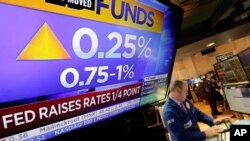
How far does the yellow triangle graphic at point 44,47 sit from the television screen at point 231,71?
2.52 meters

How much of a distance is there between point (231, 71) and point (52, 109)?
2.87 meters

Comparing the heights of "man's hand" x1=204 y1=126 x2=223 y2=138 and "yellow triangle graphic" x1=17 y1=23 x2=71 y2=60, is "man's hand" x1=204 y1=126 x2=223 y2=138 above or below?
below

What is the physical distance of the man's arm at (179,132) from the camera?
2.26 m

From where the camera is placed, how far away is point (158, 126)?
1.90 metres

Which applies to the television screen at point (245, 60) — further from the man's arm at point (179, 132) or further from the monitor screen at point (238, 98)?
the man's arm at point (179, 132)

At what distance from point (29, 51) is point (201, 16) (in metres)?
4.57

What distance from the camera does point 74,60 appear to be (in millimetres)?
1164

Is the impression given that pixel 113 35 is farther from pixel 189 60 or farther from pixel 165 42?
pixel 189 60

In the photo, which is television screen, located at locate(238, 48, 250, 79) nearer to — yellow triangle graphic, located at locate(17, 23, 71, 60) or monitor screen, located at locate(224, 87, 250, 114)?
monitor screen, located at locate(224, 87, 250, 114)

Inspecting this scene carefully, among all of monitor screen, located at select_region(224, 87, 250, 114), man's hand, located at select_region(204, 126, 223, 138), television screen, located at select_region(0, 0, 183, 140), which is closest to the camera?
television screen, located at select_region(0, 0, 183, 140)

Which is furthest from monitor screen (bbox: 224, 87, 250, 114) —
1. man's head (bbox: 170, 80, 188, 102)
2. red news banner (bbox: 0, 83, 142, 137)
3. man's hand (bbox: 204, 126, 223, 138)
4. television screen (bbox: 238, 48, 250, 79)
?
red news banner (bbox: 0, 83, 142, 137)

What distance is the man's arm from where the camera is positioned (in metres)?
2.26

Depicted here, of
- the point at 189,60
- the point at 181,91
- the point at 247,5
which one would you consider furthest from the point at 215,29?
the point at 189,60

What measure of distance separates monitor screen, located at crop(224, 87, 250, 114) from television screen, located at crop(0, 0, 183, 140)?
5.83 feet
